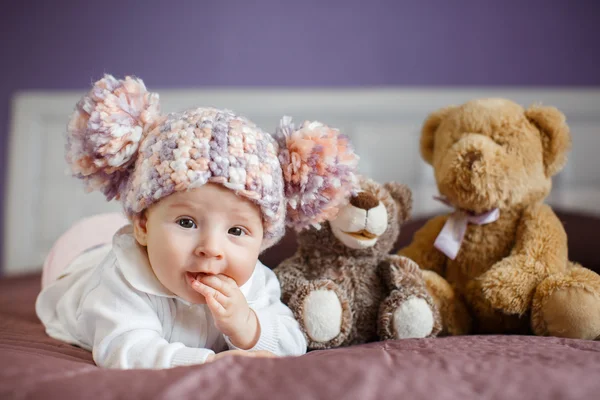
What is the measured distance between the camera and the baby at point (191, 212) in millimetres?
790

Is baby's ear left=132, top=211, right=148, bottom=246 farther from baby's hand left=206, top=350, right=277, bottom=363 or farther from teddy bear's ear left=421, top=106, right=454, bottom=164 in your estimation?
teddy bear's ear left=421, top=106, right=454, bottom=164

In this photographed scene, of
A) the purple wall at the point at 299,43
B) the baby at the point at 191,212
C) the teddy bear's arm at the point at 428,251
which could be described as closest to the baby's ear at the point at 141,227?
the baby at the point at 191,212

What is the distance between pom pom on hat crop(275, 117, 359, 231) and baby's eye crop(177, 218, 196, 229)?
16 cm

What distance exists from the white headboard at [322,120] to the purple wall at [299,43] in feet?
0.25

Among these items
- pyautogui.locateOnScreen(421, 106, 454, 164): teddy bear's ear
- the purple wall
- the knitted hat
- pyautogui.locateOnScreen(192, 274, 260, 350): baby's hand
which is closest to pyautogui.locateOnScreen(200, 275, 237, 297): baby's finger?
pyautogui.locateOnScreen(192, 274, 260, 350): baby's hand

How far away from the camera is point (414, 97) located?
2.27m

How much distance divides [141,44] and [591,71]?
1815mm

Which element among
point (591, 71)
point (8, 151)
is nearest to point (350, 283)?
point (591, 71)

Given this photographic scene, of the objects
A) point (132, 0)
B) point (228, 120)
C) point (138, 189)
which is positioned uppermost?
point (132, 0)

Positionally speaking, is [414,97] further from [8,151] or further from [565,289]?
[8,151]

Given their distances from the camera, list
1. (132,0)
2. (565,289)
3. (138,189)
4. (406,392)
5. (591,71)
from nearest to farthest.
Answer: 1. (406,392)
2. (138,189)
3. (565,289)
4. (591,71)
5. (132,0)

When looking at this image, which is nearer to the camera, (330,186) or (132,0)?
(330,186)

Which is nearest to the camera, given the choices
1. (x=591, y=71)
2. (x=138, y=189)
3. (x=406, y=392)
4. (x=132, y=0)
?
(x=406, y=392)

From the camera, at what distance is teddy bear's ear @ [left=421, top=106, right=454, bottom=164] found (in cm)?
122
